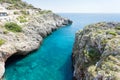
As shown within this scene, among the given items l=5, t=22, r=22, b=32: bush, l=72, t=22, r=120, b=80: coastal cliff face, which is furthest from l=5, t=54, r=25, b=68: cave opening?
l=72, t=22, r=120, b=80: coastal cliff face

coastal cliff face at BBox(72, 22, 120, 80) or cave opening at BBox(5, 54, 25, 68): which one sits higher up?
coastal cliff face at BBox(72, 22, 120, 80)

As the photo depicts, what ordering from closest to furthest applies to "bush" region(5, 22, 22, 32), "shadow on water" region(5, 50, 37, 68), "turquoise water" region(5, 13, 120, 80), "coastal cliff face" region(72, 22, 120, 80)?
1. "coastal cliff face" region(72, 22, 120, 80)
2. "turquoise water" region(5, 13, 120, 80)
3. "shadow on water" region(5, 50, 37, 68)
4. "bush" region(5, 22, 22, 32)

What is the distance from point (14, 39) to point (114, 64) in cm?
2782

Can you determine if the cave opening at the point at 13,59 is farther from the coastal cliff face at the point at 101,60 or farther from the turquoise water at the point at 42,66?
the coastal cliff face at the point at 101,60

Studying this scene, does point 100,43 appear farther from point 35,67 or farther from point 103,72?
point 35,67

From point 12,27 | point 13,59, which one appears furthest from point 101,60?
point 12,27

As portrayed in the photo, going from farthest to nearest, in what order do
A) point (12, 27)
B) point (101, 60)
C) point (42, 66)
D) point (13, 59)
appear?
point (12, 27), point (13, 59), point (42, 66), point (101, 60)

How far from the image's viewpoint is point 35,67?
3772cm

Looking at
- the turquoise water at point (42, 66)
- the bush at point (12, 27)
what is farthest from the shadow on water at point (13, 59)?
the bush at point (12, 27)

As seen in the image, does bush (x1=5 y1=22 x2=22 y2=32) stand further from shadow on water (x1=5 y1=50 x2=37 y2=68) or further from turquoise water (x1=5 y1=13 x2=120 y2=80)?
shadow on water (x1=5 y1=50 x2=37 y2=68)

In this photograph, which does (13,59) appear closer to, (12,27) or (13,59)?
(13,59)

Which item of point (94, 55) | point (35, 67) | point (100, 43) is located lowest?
point (35, 67)

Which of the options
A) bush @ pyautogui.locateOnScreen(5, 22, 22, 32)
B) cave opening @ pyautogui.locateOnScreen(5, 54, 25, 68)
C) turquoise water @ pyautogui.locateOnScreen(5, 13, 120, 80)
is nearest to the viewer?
turquoise water @ pyautogui.locateOnScreen(5, 13, 120, 80)

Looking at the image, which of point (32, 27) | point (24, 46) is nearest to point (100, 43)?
point (24, 46)
